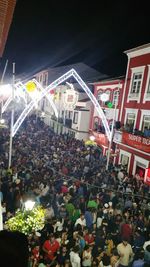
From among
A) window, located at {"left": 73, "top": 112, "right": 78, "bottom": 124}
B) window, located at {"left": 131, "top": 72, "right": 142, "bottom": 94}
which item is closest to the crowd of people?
window, located at {"left": 131, "top": 72, "right": 142, "bottom": 94}

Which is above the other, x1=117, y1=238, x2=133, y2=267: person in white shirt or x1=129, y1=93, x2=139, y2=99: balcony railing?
x1=129, y1=93, x2=139, y2=99: balcony railing

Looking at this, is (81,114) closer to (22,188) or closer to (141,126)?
(141,126)

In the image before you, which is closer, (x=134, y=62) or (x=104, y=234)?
(x=104, y=234)

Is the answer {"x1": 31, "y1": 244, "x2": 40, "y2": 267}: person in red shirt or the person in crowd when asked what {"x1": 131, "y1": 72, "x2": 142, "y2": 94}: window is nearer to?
the person in crowd

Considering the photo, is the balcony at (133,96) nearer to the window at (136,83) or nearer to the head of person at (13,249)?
the window at (136,83)

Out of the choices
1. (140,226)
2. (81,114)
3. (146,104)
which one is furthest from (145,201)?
(81,114)

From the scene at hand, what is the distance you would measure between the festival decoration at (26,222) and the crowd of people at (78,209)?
0.42 metres

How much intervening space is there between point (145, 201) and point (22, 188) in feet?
→ 21.2

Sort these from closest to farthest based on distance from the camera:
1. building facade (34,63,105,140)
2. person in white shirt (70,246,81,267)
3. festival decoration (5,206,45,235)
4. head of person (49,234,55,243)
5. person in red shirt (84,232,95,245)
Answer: person in white shirt (70,246,81,267) < festival decoration (5,206,45,235) < head of person (49,234,55,243) < person in red shirt (84,232,95,245) < building facade (34,63,105,140)

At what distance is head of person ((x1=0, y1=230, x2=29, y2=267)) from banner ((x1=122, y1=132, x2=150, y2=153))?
18226mm

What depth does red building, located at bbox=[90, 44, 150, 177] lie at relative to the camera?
2223cm

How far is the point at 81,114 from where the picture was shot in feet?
123

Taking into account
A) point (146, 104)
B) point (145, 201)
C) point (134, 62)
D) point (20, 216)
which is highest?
point (134, 62)

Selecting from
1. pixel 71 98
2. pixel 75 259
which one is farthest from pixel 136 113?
pixel 75 259
